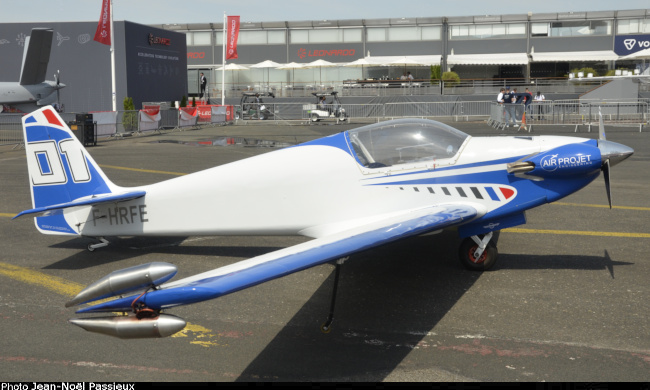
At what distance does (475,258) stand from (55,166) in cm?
586

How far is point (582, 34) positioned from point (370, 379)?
7164 centimetres

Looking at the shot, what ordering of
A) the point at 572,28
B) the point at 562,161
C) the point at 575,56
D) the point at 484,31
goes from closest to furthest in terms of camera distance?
1. the point at 562,161
2. the point at 575,56
3. the point at 572,28
4. the point at 484,31

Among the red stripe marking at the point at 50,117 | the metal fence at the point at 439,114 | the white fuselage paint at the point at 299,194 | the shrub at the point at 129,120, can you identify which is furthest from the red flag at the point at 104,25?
the white fuselage paint at the point at 299,194

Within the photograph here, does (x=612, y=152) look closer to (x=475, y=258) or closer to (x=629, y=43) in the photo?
(x=475, y=258)

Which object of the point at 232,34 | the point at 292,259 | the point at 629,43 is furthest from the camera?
the point at 629,43

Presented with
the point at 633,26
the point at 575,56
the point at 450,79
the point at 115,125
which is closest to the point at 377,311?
the point at 115,125

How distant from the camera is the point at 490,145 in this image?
26.7ft

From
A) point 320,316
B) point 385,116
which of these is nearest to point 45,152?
point 320,316

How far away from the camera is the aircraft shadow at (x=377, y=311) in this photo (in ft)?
18.4

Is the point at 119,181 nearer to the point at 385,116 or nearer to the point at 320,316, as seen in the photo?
the point at 320,316

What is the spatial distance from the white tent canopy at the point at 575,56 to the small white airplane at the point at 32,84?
49.8m

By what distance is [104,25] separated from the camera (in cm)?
3550

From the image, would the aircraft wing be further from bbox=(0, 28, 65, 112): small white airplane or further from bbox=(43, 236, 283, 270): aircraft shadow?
bbox=(0, 28, 65, 112): small white airplane

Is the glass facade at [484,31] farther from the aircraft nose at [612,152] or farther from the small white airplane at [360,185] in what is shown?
the aircraft nose at [612,152]
